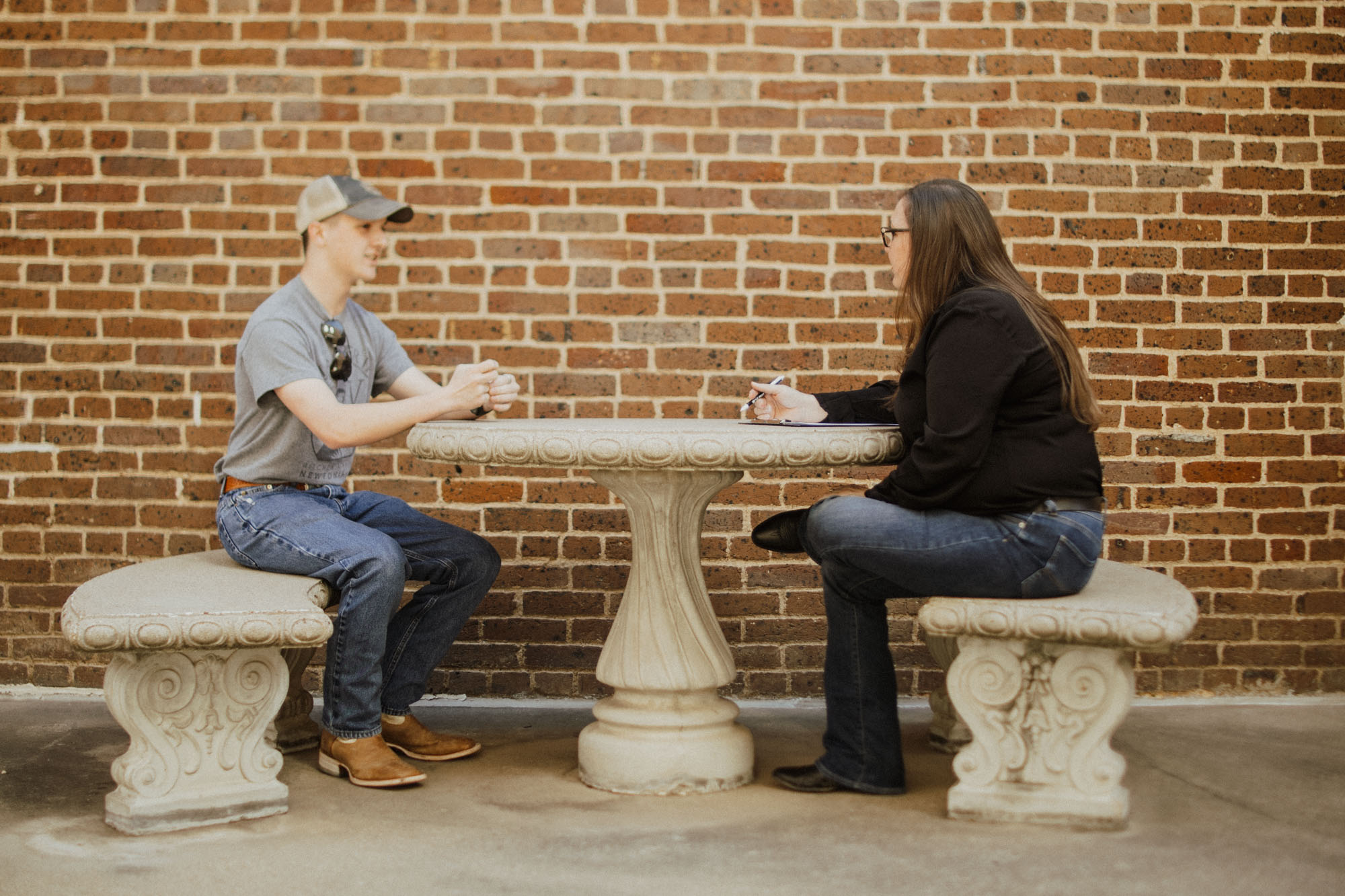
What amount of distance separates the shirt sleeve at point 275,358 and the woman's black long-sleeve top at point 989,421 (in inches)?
57.6

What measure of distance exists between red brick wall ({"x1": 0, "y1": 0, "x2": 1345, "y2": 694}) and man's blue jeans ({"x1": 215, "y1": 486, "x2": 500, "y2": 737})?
2.28ft

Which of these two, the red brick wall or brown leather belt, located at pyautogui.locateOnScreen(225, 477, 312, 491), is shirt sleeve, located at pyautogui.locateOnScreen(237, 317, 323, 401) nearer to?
brown leather belt, located at pyautogui.locateOnScreen(225, 477, 312, 491)

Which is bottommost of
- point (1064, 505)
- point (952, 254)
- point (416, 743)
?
point (416, 743)

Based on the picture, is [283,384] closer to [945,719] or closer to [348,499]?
[348,499]

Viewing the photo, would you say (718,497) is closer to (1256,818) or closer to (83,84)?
(1256,818)

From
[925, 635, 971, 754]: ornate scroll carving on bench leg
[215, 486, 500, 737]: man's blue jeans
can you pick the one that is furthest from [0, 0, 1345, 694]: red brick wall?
[215, 486, 500, 737]: man's blue jeans

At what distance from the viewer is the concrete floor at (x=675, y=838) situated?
2295mm

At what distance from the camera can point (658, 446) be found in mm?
2566

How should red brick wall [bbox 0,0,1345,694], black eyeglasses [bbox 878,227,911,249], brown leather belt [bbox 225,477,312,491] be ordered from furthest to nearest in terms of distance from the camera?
red brick wall [bbox 0,0,1345,694], brown leather belt [bbox 225,477,312,491], black eyeglasses [bbox 878,227,911,249]

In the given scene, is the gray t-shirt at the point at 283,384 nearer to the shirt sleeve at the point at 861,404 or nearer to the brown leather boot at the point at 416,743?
the brown leather boot at the point at 416,743

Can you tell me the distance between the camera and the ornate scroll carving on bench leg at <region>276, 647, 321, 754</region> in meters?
3.22

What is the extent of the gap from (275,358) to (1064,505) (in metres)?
1.88

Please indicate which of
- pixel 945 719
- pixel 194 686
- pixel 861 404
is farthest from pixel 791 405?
pixel 194 686

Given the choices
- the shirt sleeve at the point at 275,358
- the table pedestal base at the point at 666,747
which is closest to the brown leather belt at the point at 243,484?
the shirt sleeve at the point at 275,358
